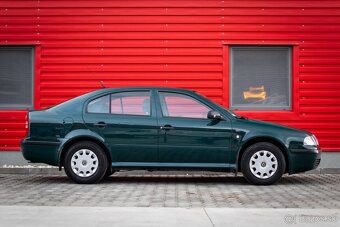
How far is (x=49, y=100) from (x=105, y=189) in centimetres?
410

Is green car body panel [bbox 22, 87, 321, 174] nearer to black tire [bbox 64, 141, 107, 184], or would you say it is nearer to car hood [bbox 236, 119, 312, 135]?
car hood [bbox 236, 119, 312, 135]

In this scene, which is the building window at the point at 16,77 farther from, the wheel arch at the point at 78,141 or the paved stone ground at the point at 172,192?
the wheel arch at the point at 78,141

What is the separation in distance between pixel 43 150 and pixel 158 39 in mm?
4074

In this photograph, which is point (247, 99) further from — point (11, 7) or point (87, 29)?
point (11, 7)

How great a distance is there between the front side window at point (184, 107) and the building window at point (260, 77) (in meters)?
3.04

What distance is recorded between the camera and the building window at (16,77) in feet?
45.1

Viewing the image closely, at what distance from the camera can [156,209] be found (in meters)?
7.88

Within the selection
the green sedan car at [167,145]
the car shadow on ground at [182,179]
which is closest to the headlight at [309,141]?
the green sedan car at [167,145]

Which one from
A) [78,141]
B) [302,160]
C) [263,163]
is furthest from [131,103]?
[302,160]

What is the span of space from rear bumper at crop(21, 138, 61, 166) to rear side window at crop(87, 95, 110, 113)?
76 cm

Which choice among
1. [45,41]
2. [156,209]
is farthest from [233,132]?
[45,41]

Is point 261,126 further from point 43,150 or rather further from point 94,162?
point 43,150

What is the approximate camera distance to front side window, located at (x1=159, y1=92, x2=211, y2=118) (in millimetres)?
10664

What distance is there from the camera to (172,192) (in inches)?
384
